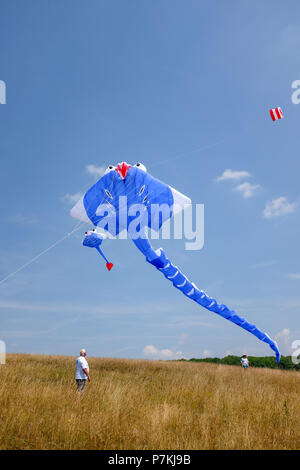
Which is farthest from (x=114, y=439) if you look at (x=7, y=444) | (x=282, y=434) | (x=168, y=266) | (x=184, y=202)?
(x=184, y=202)

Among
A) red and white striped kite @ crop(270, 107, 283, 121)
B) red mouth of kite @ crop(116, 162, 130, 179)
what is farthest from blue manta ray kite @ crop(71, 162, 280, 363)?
red and white striped kite @ crop(270, 107, 283, 121)

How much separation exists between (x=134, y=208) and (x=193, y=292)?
3.98 m

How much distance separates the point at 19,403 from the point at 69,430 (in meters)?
1.57

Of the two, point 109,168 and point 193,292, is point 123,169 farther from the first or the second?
point 193,292

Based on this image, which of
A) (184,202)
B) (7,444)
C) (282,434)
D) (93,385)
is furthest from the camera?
(184,202)

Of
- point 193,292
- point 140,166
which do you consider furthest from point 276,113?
point 193,292

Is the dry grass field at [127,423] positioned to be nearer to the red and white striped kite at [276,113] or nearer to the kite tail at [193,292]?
the kite tail at [193,292]

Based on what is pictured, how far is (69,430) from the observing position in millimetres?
5086

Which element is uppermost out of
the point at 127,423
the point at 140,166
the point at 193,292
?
the point at 140,166

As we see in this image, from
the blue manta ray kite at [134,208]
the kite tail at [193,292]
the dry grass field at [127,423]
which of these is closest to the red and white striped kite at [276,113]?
the blue manta ray kite at [134,208]

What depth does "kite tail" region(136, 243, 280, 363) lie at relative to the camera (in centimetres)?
1138

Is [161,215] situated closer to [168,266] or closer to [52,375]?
[168,266]

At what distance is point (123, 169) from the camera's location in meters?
10.1

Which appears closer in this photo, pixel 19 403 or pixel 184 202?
pixel 19 403
